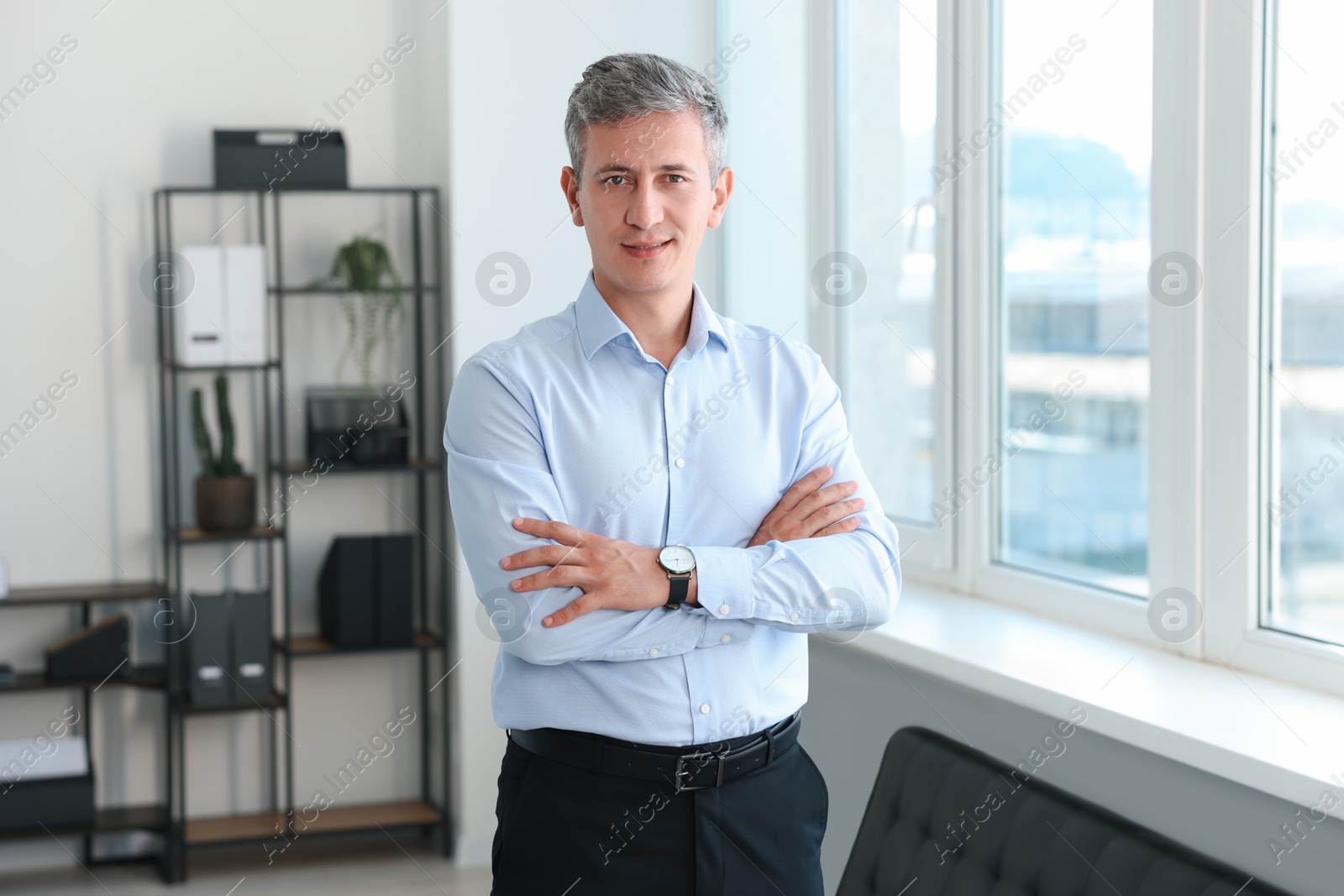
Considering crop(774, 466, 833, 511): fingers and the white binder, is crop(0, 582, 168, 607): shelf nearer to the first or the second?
the white binder

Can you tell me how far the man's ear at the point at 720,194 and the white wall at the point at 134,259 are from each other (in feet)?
6.94

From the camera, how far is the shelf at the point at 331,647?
141 inches

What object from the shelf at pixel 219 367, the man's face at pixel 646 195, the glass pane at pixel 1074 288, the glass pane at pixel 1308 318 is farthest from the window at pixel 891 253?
the shelf at pixel 219 367

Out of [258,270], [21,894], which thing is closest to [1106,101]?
[258,270]

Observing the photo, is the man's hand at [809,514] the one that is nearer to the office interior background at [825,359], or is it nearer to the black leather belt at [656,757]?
the black leather belt at [656,757]

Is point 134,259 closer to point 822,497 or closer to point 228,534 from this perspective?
point 228,534

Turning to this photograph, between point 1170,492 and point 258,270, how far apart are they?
2.60m

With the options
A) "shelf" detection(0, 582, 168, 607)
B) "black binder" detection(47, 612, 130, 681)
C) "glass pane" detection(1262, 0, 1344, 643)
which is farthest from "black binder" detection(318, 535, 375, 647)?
"glass pane" detection(1262, 0, 1344, 643)

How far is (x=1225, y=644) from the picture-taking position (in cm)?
203

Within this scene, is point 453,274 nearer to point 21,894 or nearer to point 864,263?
point 864,263

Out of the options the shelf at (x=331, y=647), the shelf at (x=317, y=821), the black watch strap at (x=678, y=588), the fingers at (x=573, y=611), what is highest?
the black watch strap at (x=678, y=588)

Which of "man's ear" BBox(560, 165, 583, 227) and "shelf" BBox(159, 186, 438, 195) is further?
"shelf" BBox(159, 186, 438, 195)

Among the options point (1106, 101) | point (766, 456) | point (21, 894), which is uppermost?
point (1106, 101)

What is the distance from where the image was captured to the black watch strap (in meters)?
1.60
